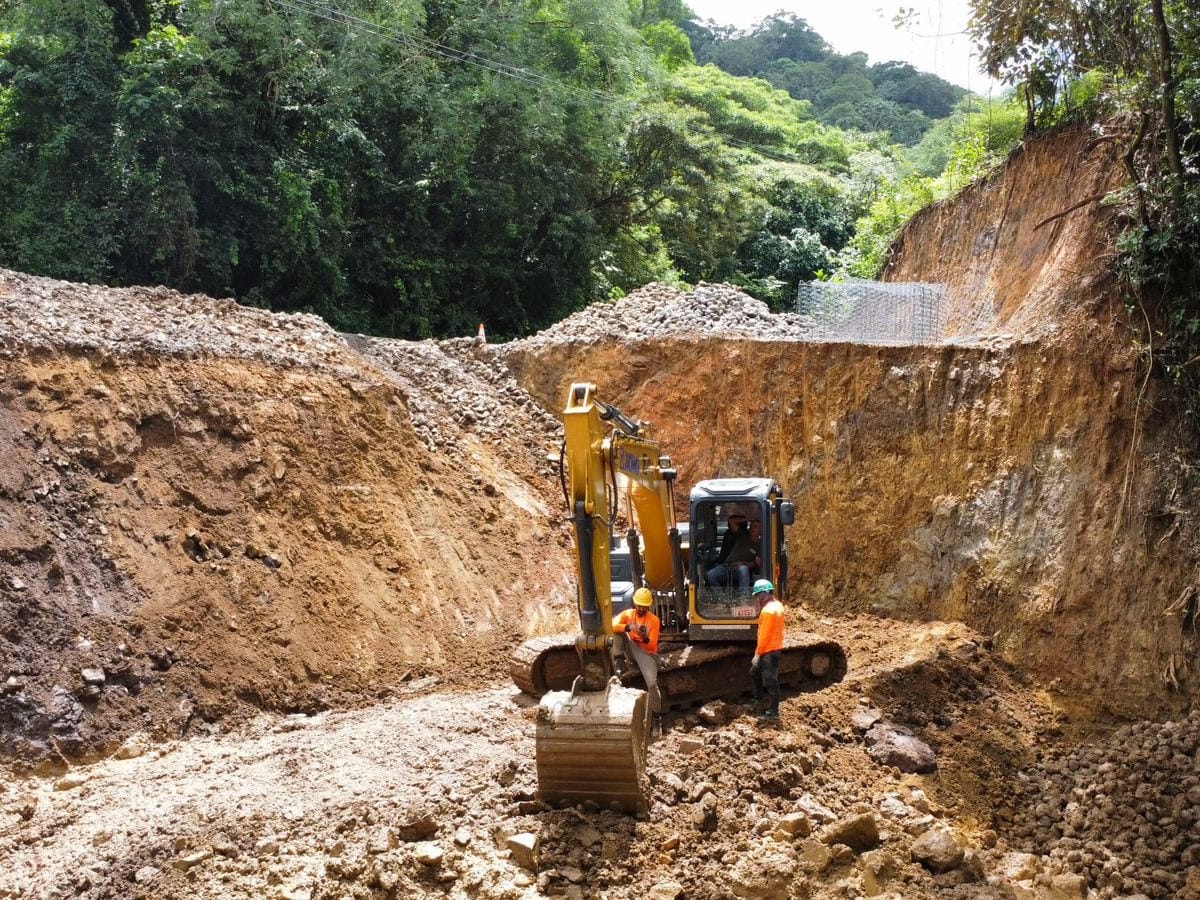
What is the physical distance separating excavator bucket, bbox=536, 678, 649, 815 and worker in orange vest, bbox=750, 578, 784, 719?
2.18m

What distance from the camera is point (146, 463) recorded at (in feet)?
37.2

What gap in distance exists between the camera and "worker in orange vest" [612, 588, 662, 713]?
8.63 meters

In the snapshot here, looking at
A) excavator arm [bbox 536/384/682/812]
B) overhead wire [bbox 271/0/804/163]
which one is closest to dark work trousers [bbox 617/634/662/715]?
excavator arm [bbox 536/384/682/812]

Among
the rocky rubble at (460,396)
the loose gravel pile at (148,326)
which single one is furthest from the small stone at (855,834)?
the loose gravel pile at (148,326)

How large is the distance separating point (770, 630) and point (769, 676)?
0.44m

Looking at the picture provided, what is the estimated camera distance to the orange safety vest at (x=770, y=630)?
9.41m

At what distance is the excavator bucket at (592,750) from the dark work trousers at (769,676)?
2258 millimetres

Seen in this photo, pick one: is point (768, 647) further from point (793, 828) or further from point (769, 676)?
point (793, 828)

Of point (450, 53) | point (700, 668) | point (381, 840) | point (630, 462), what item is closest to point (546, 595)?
point (700, 668)

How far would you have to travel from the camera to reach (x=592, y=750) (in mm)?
7305

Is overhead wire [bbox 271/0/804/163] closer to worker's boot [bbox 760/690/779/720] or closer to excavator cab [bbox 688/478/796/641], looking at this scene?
excavator cab [bbox 688/478/796/641]

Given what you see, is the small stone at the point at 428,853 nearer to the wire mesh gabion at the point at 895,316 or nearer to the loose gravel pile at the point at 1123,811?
the loose gravel pile at the point at 1123,811

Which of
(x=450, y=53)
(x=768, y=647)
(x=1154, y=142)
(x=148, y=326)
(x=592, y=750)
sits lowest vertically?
(x=768, y=647)

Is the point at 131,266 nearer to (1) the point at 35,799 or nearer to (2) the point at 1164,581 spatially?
(1) the point at 35,799
